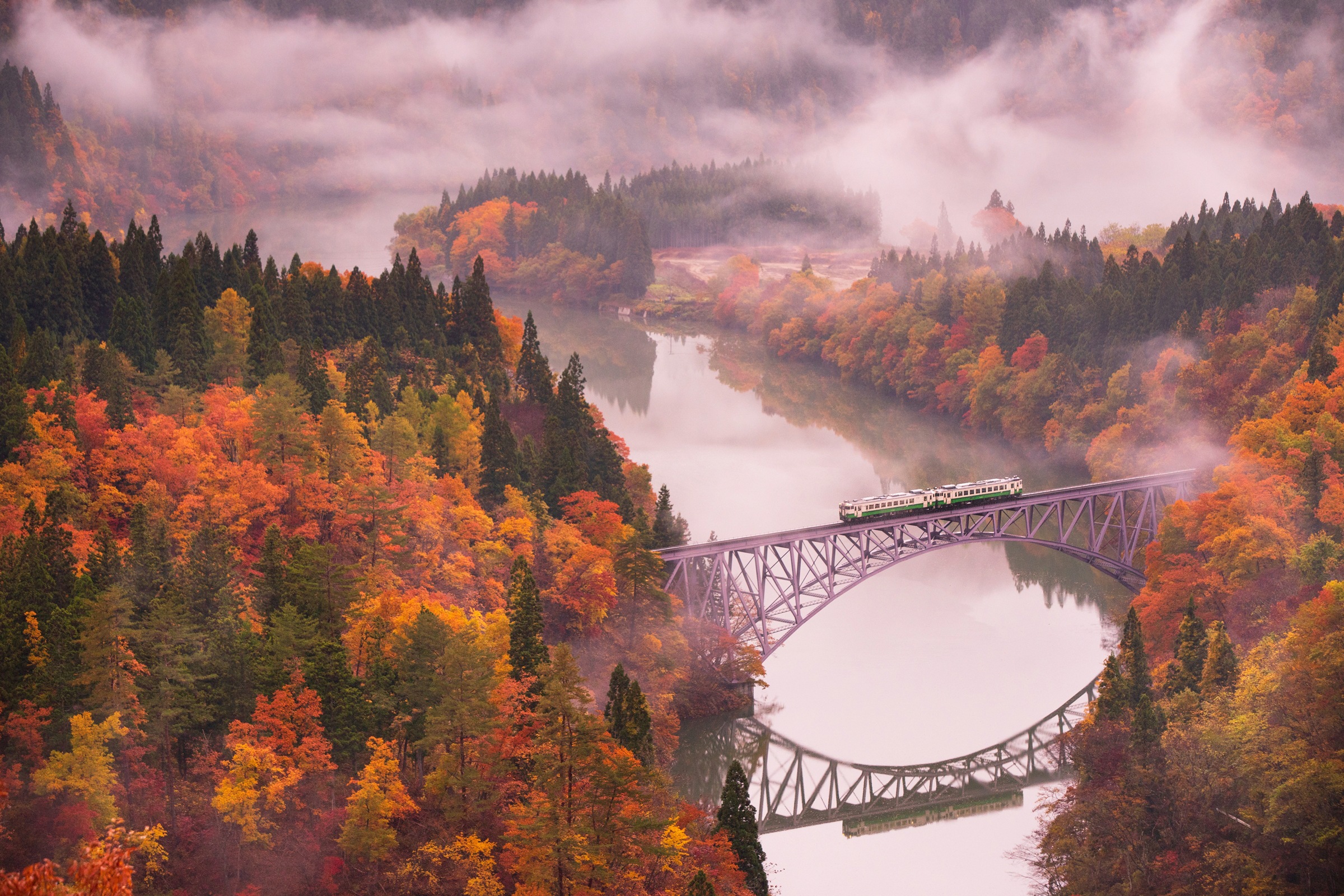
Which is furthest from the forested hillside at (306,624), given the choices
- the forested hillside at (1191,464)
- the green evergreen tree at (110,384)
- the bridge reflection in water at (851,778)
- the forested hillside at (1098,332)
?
the forested hillside at (1098,332)

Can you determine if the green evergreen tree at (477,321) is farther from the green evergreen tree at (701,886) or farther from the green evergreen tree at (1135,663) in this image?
the green evergreen tree at (701,886)

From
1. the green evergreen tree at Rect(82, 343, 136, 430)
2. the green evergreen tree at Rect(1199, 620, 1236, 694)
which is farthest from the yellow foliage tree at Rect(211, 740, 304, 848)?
the green evergreen tree at Rect(1199, 620, 1236, 694)

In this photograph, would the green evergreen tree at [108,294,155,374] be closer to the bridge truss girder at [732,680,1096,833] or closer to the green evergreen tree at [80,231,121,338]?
the green evergreen tree at [80,231,121,338]

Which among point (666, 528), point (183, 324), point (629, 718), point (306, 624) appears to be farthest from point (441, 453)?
point (629, 718)

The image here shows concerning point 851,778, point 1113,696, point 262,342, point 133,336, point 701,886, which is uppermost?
point 262,342

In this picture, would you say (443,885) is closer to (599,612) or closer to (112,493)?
(599,612)

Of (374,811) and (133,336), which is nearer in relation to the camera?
(374,811)

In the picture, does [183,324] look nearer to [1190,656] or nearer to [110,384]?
[110,384]
